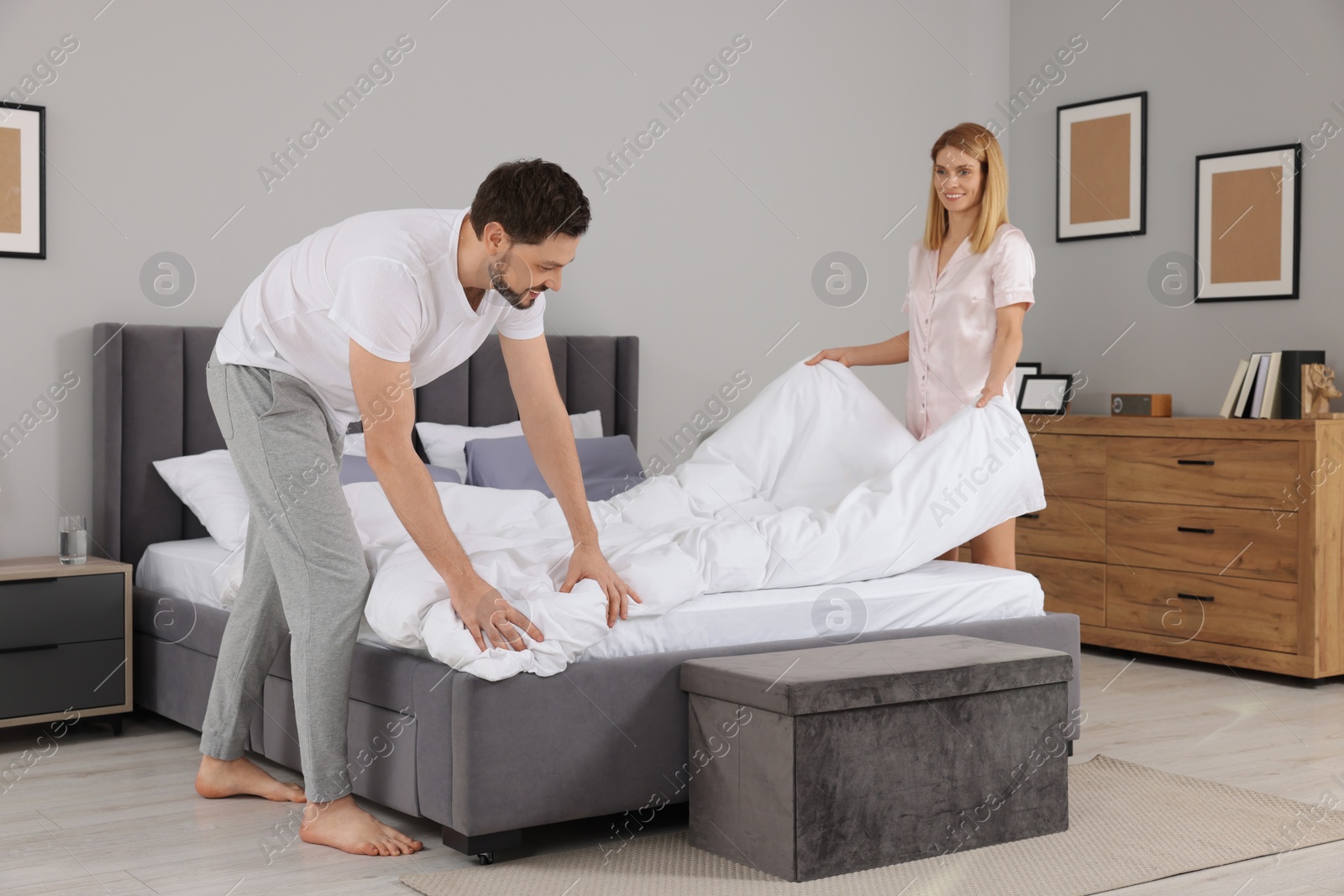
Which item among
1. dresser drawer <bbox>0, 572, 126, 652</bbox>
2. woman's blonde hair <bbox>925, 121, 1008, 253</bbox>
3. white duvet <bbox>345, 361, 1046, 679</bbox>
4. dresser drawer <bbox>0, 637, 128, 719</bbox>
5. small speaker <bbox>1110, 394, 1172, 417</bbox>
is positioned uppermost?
woman's blonde hair <bbox>925, 121, 1008, 253</bbox>

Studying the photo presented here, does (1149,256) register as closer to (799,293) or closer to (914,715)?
(799,293)

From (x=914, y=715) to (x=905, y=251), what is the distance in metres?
3.20

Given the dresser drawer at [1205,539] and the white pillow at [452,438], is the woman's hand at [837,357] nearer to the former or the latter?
the white pillow at [452,438]

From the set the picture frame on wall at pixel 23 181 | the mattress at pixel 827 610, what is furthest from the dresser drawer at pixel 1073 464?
the picture frame on wall at pixel 23 181

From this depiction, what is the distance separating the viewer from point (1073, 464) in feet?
15.2

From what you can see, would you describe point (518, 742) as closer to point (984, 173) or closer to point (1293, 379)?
point (984, 173)

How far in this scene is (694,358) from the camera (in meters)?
4.73

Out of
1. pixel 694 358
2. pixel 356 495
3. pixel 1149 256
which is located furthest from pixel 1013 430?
pixel 1149 256

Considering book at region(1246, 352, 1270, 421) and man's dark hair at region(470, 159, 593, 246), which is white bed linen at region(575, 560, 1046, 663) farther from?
book at region(1246, 352, 1270, 421)

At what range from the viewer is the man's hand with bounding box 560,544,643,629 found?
2.32m

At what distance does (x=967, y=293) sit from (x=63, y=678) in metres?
2.45

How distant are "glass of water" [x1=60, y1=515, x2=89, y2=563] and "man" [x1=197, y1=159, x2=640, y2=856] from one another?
37.1 inches

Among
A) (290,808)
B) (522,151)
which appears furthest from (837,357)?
(290,808)

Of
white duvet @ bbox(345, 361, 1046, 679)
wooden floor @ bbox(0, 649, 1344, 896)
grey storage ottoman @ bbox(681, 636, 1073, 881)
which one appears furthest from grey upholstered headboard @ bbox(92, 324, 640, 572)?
grey storage ottoman @ bbox(681, 636, 1073, 881)
